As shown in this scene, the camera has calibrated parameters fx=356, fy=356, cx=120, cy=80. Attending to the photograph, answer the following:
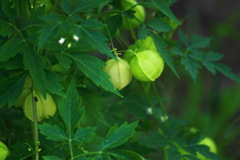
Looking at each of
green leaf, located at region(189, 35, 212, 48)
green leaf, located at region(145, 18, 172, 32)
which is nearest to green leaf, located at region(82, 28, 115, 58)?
green leaf, located at region(145, 18, 172, 32)

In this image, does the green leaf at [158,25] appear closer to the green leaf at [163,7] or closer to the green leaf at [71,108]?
the green leaf at [163,7]

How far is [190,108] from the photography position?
8.26 feet

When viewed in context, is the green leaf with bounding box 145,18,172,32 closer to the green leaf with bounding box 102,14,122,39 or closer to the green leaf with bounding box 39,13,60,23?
the green leaf with bounding box 102,14,122,39

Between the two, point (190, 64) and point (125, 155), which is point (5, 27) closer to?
point (125, 155)

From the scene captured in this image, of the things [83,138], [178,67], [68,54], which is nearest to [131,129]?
[83,138]

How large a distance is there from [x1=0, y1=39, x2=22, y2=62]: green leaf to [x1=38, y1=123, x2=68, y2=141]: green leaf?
160 millimetres

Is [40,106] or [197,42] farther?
[197,42]

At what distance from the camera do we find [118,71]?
80 cm

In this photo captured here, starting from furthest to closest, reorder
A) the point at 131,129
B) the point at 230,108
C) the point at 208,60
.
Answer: the point at 230,108 < the point at 208,60 < the point at 131,129

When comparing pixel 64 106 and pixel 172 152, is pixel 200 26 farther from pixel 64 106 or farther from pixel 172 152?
pixel 64 106

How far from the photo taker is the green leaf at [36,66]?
719mm

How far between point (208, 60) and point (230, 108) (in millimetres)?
1395

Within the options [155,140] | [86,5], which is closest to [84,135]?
[86,5]

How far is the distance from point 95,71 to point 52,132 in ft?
0.50
